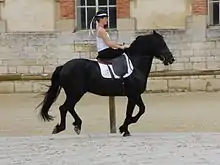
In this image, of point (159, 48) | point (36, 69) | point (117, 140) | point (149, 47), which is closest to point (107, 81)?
point (149, 47)

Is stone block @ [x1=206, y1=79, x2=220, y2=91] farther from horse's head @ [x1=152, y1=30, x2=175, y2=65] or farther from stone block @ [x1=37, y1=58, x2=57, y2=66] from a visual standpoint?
horse's head @ [x1=152, y1=30, x2=175, y2=65]

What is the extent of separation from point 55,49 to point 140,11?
8.11ft

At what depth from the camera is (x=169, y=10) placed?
1919cm

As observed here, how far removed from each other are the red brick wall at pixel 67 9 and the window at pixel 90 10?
308mm

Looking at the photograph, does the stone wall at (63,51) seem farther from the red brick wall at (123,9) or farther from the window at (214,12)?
the window at (214,12)

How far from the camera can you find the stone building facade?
1916 cm

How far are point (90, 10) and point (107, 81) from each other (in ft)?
30.5

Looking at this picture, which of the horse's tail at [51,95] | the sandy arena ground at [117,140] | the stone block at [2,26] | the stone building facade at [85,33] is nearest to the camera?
the sandy arena ground at [117,140]

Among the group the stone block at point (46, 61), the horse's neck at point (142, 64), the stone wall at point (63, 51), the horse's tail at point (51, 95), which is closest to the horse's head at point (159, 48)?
the horse's neck at point (142, 64)

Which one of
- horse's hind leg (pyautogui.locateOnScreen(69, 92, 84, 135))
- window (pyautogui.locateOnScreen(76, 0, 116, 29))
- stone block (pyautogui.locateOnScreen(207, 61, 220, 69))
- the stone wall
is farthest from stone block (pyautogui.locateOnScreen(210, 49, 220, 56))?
horse's hind leg (pyautogui.locateOnScreen(69, 92, 84, 135))

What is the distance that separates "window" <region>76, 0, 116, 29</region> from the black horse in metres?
8.84

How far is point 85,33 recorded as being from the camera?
19297 millimetres

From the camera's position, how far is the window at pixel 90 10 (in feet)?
64.2

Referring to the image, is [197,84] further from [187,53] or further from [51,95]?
[51,95]
